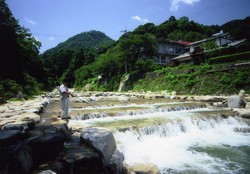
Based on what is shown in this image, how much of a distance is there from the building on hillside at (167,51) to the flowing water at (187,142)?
34.7m

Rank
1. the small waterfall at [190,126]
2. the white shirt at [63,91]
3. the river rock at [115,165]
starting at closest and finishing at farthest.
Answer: the river rock at [115,165], the white shirt at [63,91], the small waterfall at [190,126]

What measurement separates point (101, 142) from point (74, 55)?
2785 inches

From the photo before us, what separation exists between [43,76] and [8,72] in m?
23.7

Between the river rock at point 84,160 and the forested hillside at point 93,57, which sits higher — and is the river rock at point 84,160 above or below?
below

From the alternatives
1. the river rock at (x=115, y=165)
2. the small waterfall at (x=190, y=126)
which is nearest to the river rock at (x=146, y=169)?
the river rock at (x=115, y=165)

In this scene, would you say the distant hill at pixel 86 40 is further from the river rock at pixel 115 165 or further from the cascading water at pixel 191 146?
A: the river rock at pixel 115 165

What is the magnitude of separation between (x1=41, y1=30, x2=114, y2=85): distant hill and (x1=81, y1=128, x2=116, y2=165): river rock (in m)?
49.2

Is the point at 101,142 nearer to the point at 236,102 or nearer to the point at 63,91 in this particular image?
the point at 63,91

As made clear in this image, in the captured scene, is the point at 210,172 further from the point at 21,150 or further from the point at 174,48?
the point at 174,48

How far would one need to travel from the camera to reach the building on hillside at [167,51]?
1750 inches

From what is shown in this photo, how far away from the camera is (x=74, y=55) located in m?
71.3

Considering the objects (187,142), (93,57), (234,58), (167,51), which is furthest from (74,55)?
(187,142)

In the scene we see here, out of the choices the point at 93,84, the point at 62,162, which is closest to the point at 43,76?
the point at 93,84

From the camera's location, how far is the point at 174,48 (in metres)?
47.1
